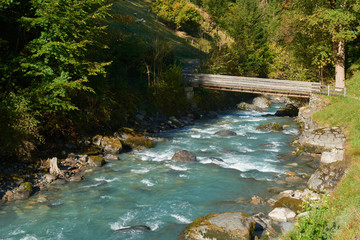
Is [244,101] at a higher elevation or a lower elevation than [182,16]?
lower

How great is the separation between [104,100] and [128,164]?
21.3 feet

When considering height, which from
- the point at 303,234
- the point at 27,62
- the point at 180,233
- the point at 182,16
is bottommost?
the point at 180,233

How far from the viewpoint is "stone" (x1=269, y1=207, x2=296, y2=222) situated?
11.8 meters

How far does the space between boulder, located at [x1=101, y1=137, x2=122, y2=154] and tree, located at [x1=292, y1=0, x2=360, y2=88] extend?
19.4 metres

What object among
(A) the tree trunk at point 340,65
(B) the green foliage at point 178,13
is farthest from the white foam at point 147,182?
(B) the green foliage at point 178,13

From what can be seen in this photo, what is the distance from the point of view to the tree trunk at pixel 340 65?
29.0 meters

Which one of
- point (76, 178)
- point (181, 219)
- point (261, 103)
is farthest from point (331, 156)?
point (261, 103)

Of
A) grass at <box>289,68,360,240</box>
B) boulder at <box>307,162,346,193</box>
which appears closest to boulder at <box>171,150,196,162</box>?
boulder at <box>307,162,346,193</box>

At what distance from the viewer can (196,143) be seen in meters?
23.8

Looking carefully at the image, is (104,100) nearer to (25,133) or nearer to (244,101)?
(25,133)

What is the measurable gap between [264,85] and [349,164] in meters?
17.7

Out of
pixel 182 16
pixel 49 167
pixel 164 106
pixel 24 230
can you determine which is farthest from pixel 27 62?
pixel 182 16

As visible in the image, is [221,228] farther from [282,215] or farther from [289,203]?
[289,203]

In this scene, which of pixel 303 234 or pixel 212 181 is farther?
pixel 212 181
